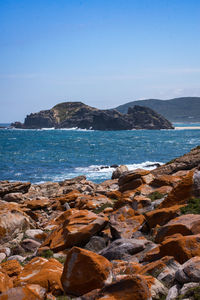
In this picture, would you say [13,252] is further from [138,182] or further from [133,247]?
[138,182]

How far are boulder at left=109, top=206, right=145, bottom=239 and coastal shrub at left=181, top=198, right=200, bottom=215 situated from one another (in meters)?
1.92

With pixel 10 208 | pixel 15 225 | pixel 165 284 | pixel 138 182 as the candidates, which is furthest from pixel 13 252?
pixel 138 182

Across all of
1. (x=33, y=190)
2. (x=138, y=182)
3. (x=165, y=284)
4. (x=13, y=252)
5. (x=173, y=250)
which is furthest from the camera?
(x=33, y=190)

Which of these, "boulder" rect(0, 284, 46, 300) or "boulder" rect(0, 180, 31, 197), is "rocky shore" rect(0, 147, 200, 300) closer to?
"boulder" rect(0, 284, 46, 300)

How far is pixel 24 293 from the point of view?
6.61 m

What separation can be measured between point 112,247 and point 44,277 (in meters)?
3.16

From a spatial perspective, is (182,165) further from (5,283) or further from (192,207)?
(5,283)

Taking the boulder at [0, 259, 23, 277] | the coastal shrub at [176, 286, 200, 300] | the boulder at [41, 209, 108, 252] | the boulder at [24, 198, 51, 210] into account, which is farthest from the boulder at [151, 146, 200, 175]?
the coastal shrub at [176, 286, 200, 300]

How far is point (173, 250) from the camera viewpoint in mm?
8305

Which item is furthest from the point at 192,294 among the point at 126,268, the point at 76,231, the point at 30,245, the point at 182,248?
the point at 30,245

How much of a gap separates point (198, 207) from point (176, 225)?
2703mm

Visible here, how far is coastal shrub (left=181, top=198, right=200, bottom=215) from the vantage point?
11822 mm

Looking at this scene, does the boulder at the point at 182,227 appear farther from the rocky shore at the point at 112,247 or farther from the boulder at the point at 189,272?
the boulder at the point at 189,272

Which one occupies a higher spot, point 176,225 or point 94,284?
point 176,225
